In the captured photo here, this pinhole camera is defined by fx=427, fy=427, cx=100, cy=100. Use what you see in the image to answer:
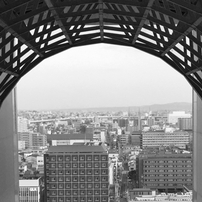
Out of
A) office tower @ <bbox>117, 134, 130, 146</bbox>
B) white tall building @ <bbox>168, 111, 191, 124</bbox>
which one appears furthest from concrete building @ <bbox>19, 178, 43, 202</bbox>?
white tall building @ <bbox>168, 111, 191, 124</bbox>

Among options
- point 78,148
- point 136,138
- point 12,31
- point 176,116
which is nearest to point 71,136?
point 78,148

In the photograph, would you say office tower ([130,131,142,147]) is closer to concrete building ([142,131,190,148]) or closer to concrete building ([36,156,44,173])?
concrete building ([142,131,190,148])

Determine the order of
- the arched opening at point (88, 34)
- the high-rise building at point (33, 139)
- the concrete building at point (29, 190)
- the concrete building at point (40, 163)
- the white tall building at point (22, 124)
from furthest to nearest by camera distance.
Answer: the high-rise building at point (33, 139) < the white tall building at point (22, 124) < the concrete building at point (40, 163) < the concrete building at point (29, 190) < the arched opening at point (88, 34)

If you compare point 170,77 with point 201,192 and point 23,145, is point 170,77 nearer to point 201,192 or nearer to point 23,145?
point 23,145

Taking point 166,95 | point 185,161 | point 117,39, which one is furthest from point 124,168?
point 166,95

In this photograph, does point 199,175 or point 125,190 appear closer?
point 199,175

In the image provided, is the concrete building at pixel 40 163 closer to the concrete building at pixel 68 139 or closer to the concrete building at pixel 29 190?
the concrete building at pixel 29 190

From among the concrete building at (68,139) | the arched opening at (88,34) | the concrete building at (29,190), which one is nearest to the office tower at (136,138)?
the concrete building at (68,139)
